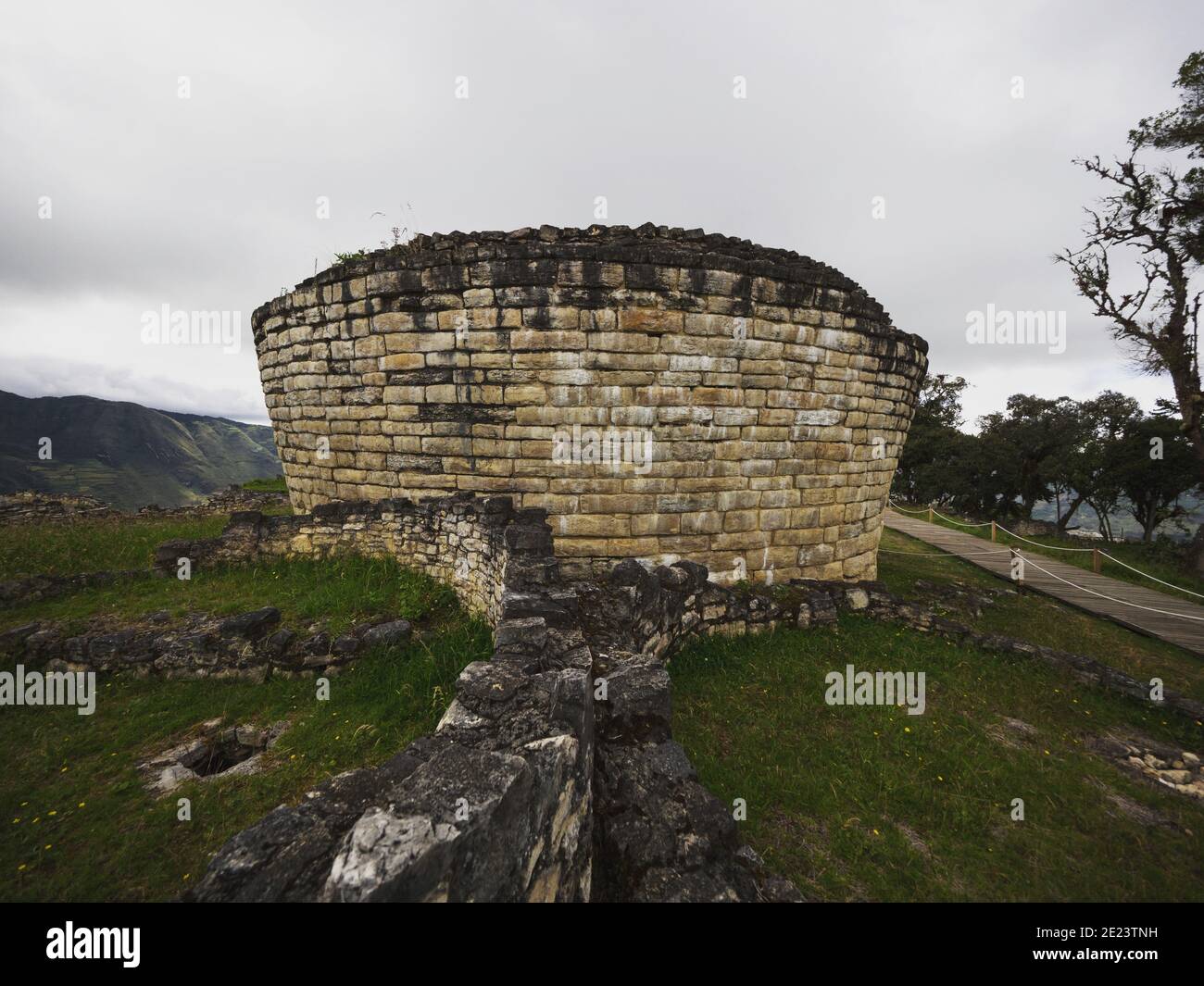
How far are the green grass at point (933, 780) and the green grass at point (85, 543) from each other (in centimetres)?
909

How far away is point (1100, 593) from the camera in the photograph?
9.50 m

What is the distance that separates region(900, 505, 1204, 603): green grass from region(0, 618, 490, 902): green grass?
48.6ft

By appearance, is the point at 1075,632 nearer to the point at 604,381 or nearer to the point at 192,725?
the point at 604,381

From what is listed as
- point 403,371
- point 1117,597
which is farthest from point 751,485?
point 1117,597

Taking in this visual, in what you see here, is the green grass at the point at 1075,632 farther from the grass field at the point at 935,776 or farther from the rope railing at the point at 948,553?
the rope railing at the point at 948,553

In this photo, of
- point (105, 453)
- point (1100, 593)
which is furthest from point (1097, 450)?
point (105, 453)

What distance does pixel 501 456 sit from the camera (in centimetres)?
621

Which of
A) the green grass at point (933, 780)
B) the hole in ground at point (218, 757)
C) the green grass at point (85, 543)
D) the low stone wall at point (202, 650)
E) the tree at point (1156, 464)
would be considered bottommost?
the green grass at point (933, 780)

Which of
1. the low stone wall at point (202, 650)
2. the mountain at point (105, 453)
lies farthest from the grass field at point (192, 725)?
the mountain at point (105, 453)

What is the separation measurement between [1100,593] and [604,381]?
11.7 meters

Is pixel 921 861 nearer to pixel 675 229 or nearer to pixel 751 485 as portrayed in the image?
pixel 751 485

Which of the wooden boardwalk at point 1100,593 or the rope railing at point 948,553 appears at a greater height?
the rope railing at point 948,553

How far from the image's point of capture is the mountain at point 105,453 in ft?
261

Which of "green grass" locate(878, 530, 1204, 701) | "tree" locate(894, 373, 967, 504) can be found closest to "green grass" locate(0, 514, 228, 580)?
"green grass" locate(878, 530, 1204, 701)
